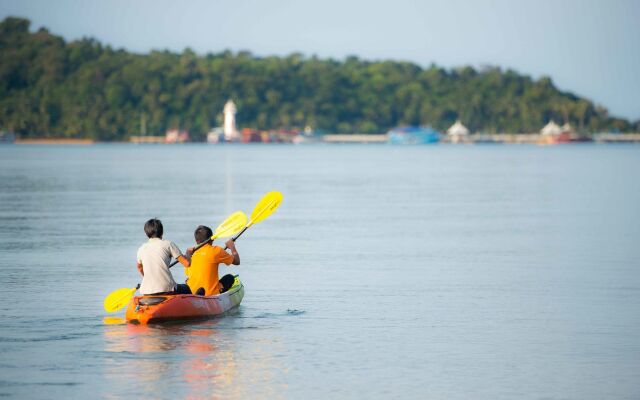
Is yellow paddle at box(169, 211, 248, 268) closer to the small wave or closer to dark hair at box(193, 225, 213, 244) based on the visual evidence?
the small wave

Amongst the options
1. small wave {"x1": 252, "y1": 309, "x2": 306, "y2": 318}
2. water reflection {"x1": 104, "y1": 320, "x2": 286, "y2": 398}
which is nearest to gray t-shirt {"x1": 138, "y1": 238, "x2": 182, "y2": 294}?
water reflection {"x1": 104, "y1": 320, "x2": 286, "y2": 398}

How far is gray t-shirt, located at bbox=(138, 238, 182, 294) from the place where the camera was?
18609 millimetres

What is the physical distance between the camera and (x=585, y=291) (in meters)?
23.7

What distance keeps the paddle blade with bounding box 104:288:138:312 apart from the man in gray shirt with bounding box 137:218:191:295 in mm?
1153

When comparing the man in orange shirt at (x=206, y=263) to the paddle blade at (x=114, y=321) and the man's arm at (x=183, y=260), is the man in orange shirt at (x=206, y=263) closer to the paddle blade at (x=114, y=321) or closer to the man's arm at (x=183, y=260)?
the man's arm at (x=183, y=260)

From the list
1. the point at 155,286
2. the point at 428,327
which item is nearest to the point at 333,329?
the point at 428,327

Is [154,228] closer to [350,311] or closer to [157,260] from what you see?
Answer: [157,260]

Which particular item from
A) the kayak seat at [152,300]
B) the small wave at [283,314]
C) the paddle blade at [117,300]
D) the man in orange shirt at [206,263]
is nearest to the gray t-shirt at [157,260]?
the kayak seat at [152,300]

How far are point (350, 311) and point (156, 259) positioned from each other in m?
3.84

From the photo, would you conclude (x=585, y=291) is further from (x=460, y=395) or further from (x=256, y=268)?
(x=460, y=395)

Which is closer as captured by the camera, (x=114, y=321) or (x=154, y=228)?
(x=154, y=228)

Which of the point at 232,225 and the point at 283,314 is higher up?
the point at 232,225

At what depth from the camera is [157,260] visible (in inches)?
733

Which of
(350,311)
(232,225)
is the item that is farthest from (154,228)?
(350,311)
